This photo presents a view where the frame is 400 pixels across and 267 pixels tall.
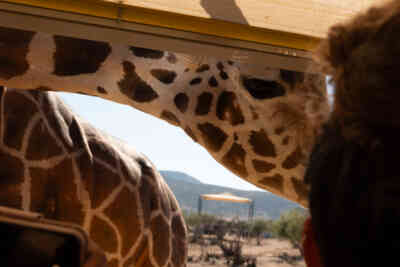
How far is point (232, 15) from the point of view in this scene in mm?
973

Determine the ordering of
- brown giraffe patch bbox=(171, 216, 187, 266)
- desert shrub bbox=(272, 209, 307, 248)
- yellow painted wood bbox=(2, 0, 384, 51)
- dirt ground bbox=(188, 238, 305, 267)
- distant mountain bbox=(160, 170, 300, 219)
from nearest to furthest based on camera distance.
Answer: yellow painted wood bbox=(2, 0, 384, 51), brown giraffe patch bbox=(171, 216, 187, 266), dirt ground bbox=(188, 238, 305, 267), desert shrub bbox=(272, 209, 307, 248), distant mountain bbox=(160, 170, 300, 219)

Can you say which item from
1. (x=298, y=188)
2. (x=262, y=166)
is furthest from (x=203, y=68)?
(x=298, y=188)

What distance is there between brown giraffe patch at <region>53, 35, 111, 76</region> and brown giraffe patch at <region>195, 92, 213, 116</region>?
0.48m

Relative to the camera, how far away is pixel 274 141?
7.00 feet

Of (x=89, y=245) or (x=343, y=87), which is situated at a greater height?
(x=343, y=87)

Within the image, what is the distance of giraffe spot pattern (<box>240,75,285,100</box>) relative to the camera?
2045 mm

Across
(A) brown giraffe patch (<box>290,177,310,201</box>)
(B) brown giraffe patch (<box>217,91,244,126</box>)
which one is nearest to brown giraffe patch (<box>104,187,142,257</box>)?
(B) brown giraffe patch (<box>217,91,244,126</box>)

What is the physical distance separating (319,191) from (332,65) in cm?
12

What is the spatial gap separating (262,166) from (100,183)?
35.5 inches

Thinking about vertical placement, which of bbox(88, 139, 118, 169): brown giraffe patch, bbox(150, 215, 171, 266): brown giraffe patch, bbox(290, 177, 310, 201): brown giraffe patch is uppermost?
bbox(88, 139, 118, 169): brown giraffe patch

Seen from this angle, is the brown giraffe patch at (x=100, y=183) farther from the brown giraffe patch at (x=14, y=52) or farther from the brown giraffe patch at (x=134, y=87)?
the brown giraffe patch at (x=14, y=52)

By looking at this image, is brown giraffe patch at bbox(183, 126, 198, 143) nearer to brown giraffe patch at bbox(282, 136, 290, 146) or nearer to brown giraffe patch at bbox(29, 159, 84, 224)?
brown giraffe patch at bbox(282, 136, 290, 146)

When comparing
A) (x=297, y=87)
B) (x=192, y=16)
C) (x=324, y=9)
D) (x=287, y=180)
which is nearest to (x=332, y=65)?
(x=192, y=16)

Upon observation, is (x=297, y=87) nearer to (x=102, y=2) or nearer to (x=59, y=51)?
(x=59, y=51)
